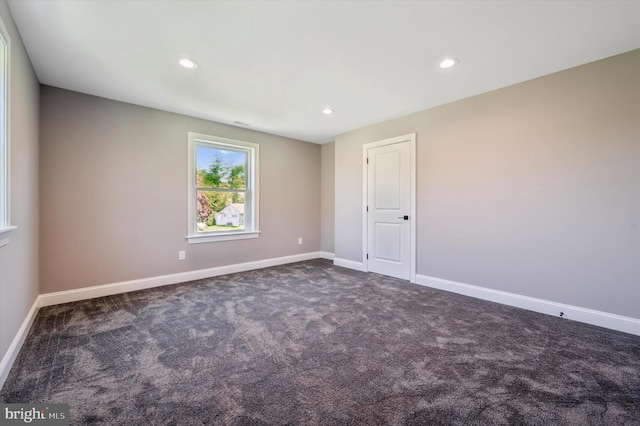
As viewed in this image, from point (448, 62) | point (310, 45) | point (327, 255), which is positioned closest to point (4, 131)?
point (310, 45)

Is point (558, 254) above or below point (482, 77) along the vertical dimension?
below

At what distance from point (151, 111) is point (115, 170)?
37.2 inches

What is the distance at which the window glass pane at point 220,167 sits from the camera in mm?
4328

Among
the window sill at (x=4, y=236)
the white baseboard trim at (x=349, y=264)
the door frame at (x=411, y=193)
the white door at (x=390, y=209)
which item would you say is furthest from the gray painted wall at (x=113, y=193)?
the white door at (x=390, y=209)

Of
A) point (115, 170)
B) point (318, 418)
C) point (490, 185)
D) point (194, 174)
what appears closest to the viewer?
point (318, 418)

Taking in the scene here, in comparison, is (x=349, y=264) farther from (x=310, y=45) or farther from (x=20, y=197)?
(x=20, y=197)

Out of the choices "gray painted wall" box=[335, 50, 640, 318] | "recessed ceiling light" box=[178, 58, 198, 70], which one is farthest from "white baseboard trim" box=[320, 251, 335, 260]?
"recessed ceiling light" box=[178, 58, 198, 70]

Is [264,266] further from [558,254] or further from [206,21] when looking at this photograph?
[558,254]

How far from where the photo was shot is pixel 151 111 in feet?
12.5

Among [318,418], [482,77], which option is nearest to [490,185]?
[482,77]

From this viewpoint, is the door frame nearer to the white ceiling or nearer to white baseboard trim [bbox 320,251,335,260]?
the white ceiling

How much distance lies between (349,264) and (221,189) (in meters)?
2.58

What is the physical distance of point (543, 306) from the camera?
114 inches

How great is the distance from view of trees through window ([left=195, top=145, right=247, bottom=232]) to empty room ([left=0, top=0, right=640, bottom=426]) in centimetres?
4
